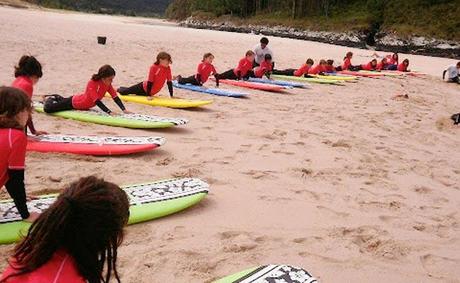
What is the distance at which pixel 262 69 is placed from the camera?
43.2 feet

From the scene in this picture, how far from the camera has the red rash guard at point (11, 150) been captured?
122 inches

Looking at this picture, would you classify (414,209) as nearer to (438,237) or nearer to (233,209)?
(438,237)

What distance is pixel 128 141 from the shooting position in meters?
5.59

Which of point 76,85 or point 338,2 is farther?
point 338,2

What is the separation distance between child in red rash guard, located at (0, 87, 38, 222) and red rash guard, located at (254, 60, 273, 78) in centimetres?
1027

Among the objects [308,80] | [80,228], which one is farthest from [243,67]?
[80,228]

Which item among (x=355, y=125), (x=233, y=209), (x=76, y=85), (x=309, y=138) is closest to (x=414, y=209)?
(x=233, y=209)

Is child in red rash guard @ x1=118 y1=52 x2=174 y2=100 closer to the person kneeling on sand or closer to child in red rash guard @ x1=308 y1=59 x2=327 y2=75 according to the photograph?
child in red rash guard @ x1=308 y1=59 x2=327 y2=75

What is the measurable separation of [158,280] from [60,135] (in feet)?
10.6

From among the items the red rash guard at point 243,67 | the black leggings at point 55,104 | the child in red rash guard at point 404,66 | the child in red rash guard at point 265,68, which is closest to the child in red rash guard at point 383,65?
the child in red rash guard at point 404,66

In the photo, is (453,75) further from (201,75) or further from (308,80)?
(201,75)

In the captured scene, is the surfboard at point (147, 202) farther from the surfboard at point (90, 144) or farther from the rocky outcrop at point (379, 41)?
the rocky outcrop at point (379, 41)

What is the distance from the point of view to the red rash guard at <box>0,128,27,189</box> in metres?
3.11

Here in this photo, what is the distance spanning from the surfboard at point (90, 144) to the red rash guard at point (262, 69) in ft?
25.9
